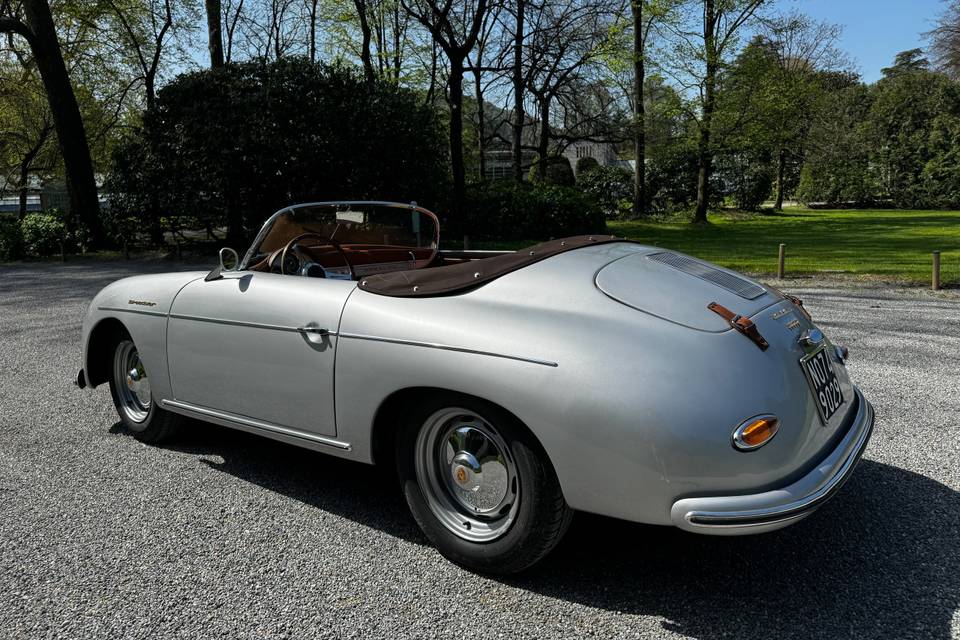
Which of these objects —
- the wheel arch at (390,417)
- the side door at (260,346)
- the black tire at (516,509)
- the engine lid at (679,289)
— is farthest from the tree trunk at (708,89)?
the black tire at (516,509)

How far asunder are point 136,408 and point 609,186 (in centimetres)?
2799

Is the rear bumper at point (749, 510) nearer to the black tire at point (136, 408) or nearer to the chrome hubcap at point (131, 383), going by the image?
the black tire at point (136, 408)

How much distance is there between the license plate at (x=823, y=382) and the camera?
2.56 metres

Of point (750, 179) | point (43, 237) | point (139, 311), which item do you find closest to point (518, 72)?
point (750, 179)

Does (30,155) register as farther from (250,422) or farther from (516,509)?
(516,509)

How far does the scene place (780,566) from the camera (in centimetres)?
275

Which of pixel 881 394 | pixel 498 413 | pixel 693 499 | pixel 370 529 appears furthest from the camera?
pixel 881 394

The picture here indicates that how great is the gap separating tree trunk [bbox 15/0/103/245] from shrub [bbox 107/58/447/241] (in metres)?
4.09

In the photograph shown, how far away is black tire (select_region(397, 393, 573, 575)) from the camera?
248 cm

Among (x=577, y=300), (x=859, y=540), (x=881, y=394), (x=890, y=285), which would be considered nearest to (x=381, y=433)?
(x=577, y=300)

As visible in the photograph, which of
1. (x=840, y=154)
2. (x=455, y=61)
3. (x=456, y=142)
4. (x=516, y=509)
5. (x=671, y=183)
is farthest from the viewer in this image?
(x=840, y=154)

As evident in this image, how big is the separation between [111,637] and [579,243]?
2366 mm

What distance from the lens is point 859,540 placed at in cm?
291

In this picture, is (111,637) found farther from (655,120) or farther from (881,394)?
(655,120)
